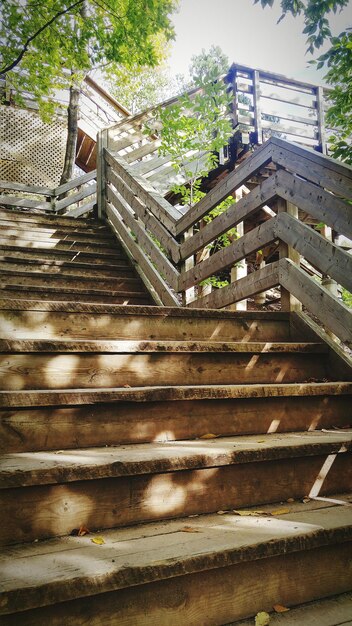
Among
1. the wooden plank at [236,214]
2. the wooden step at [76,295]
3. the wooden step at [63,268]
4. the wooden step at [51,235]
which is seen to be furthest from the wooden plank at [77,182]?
the wooden plank at [236,214]

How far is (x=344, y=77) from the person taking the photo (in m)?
3.76

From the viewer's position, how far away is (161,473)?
1356 mm

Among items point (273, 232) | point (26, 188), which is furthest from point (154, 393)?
point (26, 188)

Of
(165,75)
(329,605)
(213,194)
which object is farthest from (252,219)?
(165,75)

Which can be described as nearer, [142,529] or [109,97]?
[142,529]

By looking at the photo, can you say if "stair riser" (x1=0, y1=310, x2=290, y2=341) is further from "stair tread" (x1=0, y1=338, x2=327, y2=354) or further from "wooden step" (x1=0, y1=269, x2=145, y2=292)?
"wooden step" (x1=0, y1=269, x2=145, y2=292)

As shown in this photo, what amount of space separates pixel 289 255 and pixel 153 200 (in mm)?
1661

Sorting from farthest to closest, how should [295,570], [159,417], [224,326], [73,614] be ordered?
[224,326]
[159,417]
[295,570]
[73,614]

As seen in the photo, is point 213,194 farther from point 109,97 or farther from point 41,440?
point 109,97

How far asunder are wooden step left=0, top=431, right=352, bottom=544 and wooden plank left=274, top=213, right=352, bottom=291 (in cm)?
95

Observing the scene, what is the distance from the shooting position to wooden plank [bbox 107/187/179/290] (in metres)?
3.94

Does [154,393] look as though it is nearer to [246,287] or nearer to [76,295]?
[246,287]

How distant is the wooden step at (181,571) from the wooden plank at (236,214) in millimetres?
2190

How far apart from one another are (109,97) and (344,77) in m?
11.3
